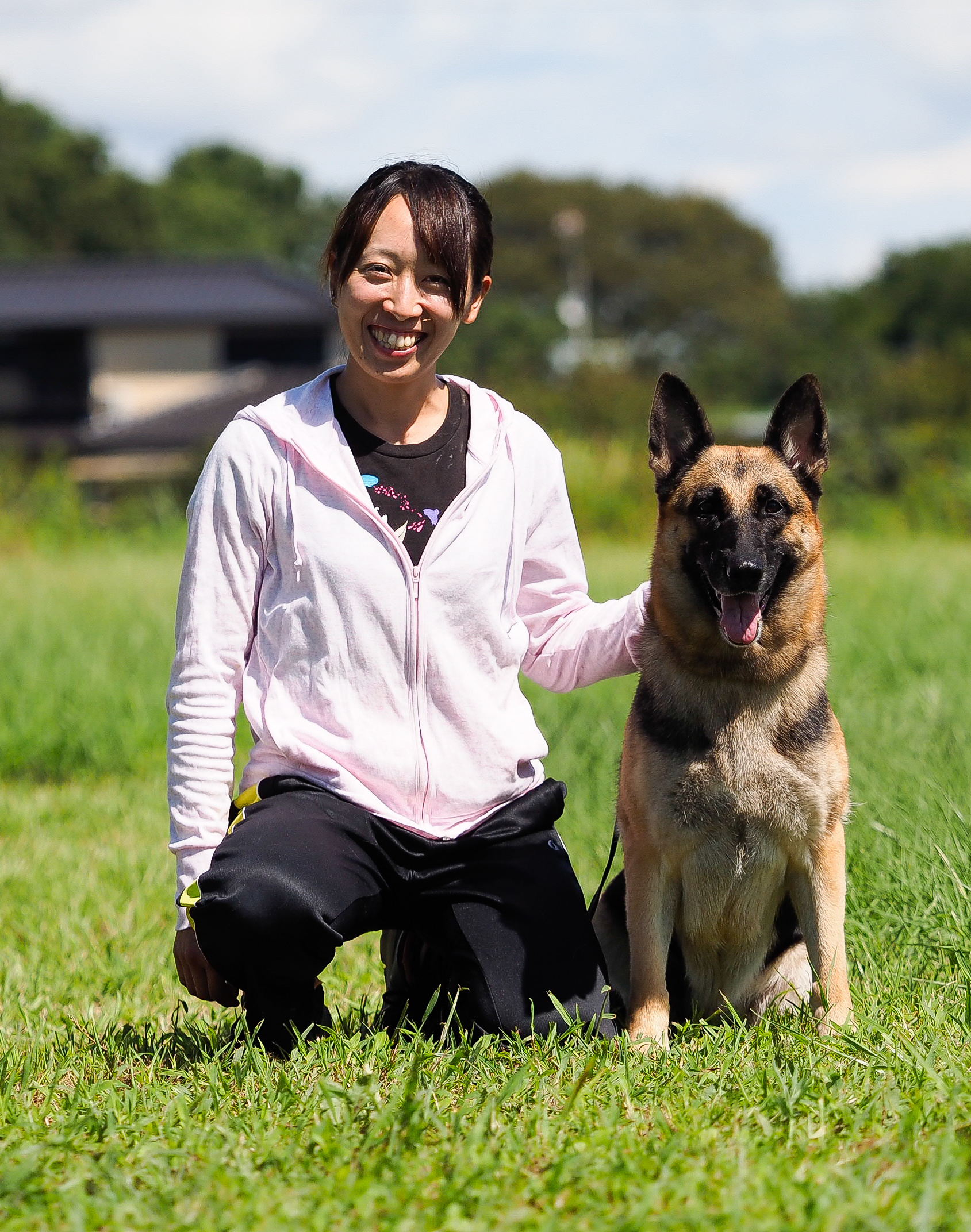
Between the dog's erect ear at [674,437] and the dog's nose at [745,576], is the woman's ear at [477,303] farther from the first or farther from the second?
the dog's nose at [745,576]

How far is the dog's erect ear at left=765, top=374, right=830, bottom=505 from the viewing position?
293 cm

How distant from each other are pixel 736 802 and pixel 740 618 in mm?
393

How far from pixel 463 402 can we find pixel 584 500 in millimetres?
11791

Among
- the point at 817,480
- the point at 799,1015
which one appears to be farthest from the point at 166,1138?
the point at 817,480

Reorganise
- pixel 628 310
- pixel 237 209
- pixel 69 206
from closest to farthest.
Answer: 1. pixel 69 206
2. pixel 237 209
3. pixel 628 310

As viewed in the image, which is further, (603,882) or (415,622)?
(603,882)

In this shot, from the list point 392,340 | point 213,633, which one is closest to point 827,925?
point 213,633

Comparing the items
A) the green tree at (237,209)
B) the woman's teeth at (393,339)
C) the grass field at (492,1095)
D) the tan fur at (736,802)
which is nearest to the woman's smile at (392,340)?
the woman's teeth at (393,339)

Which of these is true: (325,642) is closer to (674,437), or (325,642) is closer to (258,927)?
(258,927)

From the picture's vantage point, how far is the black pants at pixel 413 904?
2596mm

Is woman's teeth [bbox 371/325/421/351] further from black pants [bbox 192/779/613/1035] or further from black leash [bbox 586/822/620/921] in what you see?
black leash [bbox 586/822/620/921]

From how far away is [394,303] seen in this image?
279 cm

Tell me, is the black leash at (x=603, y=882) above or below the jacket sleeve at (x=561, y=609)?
below

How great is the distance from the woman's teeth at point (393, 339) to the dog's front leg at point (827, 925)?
4.53ft
